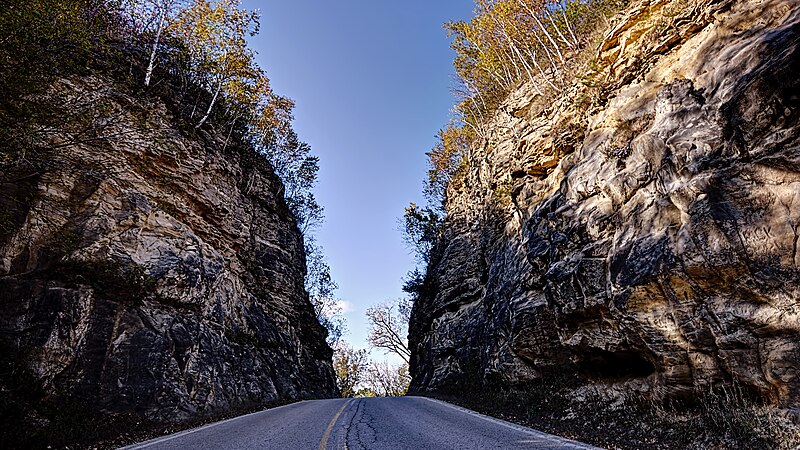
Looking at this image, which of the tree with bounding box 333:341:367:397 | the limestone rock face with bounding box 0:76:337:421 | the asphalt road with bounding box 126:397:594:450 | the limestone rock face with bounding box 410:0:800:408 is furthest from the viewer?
the tree with bounding box 333:341:367:397

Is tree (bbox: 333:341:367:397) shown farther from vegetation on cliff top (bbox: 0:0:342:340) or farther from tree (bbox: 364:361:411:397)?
vegetation on cliff top (bbox: 0:0:342:340)

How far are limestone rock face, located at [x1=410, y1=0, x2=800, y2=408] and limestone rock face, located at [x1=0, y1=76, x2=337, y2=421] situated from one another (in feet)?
36.4

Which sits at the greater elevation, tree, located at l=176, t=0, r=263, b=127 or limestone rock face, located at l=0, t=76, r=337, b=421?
tree, located at l=176, t=0, r=263, b=127

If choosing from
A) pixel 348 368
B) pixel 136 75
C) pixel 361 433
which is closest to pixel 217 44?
pixel 136 75

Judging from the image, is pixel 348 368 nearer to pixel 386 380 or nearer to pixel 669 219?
pixel 386 380

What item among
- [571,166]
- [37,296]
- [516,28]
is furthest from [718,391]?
[516,28]

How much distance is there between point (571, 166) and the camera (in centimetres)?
1283

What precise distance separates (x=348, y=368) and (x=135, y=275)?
148 feet

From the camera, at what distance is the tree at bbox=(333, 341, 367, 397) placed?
170 ft

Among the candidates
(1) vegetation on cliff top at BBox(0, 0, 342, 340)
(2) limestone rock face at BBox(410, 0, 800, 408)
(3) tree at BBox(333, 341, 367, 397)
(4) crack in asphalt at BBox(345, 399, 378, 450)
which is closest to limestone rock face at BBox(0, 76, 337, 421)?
(1) vegetation on cliff top at BBox(0, 0, 342, 340)

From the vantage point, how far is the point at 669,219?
24.8 feet

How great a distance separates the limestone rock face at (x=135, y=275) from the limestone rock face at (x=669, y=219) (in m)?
11.1

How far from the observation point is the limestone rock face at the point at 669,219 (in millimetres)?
5883

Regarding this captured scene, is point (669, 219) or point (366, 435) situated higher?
point (669, 219)
